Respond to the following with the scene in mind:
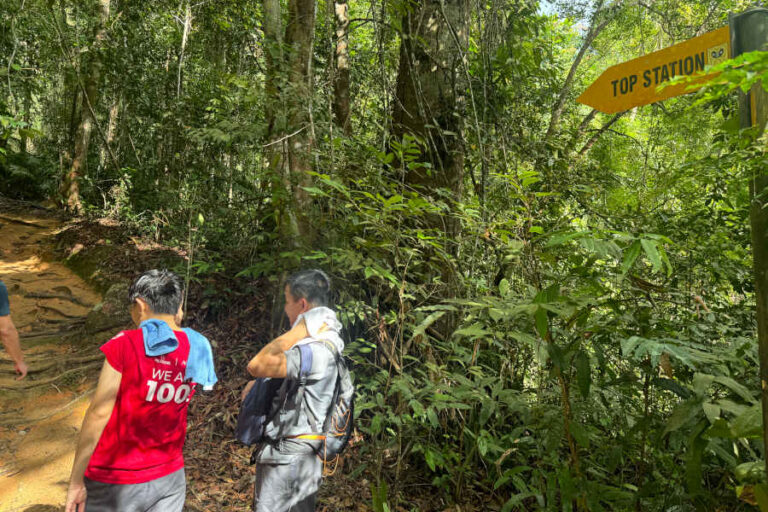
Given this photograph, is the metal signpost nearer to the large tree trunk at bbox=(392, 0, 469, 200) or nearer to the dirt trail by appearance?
the large tree trunk at bbox=(392, 0, 469, 200)

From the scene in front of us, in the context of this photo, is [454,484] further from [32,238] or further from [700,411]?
[32,238]

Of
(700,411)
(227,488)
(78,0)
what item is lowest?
(227,488)

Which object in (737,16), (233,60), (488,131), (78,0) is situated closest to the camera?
(737,16)

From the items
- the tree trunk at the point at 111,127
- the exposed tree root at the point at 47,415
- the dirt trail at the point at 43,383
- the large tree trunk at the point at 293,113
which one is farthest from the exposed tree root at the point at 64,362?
the tree trunk at the point at 111,127

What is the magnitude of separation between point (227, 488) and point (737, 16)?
4.54 meters

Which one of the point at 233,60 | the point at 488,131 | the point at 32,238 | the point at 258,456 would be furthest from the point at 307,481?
the point at 32,238

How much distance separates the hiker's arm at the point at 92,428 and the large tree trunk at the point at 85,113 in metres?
9.14

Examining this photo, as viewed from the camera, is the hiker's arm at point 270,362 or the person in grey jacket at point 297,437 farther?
the person in grey jacket at point 297,437

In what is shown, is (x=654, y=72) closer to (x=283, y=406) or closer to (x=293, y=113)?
(x=283, y=406)

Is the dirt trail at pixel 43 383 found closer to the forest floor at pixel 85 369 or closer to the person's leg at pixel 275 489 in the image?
the forest floor at pixel 85 369

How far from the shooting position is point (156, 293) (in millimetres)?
2404

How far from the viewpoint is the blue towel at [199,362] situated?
8.04ft

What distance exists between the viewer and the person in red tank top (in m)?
2.16

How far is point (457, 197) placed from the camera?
411 centimetres
